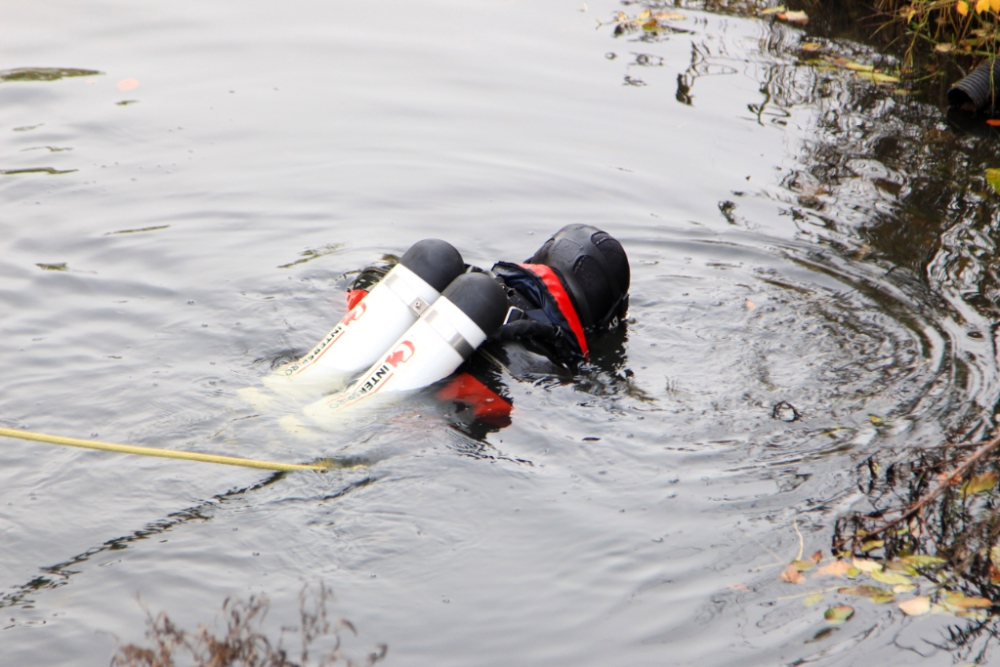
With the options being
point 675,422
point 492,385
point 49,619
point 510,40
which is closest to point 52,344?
point 49,619

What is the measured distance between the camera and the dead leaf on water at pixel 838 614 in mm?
3359

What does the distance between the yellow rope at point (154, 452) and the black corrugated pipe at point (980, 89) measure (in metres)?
7.28

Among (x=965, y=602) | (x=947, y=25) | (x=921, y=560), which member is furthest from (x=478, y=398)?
(x=947, y=25)

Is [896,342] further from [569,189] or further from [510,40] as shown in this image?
[510,40]

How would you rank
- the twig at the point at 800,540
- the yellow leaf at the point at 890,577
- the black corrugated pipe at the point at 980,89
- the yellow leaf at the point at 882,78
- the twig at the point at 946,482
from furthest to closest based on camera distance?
1. the yellow leaf at the point at 882,78
2. the black corrugated pipe at the point at 980,89
3. the twig at the point at 800,540
4. the yellow leaf at the point at 890,577
5. the twig at the point at 946,482

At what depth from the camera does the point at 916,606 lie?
3385 millimetres

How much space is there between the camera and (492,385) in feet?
A: 16.1

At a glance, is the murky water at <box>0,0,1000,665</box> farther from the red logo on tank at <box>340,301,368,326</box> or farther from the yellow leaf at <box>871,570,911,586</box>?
the red logo on tank at <box>340,301,368,326</box>

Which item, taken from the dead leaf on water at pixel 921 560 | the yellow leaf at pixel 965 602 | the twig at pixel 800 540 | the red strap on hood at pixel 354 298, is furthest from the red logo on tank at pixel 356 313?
the yellow leaf at pixel 965 602

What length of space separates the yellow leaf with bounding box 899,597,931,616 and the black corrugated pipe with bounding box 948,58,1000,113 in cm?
643

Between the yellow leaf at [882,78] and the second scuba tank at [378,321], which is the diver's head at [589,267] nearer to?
the second scuba tank at [378,321]

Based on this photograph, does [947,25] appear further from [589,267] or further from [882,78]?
[589,267]

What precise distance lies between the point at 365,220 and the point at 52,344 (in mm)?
2553

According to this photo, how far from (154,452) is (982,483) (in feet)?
11.8
